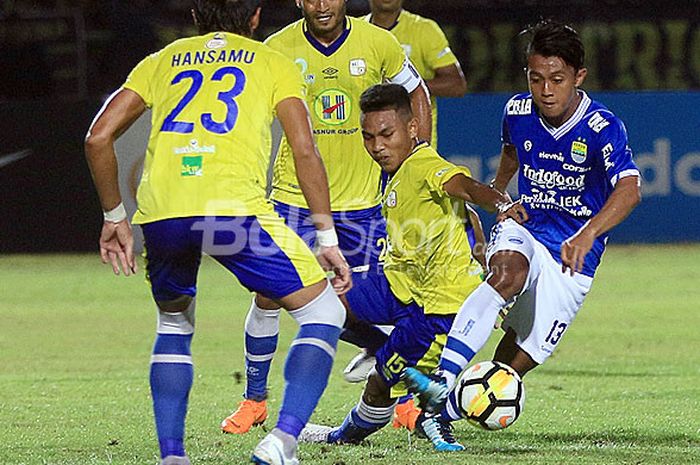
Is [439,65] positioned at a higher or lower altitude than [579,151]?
higher

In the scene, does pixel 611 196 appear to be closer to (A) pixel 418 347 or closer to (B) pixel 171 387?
(A) pixel 418 347

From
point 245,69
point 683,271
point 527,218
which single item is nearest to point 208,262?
point 683,271

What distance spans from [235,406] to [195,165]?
2.60m

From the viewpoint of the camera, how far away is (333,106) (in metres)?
7.27

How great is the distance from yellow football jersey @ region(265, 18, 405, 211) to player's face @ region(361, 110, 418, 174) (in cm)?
71

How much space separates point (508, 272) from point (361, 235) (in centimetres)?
136

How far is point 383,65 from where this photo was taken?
7.37 metres

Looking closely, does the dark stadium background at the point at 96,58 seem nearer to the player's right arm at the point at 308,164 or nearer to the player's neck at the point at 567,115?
the player's neck at the point at 567,115

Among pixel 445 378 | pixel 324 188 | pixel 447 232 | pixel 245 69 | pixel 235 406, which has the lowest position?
pixel 235 406

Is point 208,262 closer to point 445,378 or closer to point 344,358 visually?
point 344,358

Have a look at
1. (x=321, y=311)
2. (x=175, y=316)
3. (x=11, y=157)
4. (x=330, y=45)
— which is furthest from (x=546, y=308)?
(x=11, y=157)

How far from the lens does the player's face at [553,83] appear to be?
6480 mm

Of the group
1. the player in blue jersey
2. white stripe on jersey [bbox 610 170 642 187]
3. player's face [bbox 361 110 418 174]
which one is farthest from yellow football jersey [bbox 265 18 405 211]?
white stripe on jersey [bbox 610 170 642 187]

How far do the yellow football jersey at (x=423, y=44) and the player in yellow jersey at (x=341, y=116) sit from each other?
1514 mm
